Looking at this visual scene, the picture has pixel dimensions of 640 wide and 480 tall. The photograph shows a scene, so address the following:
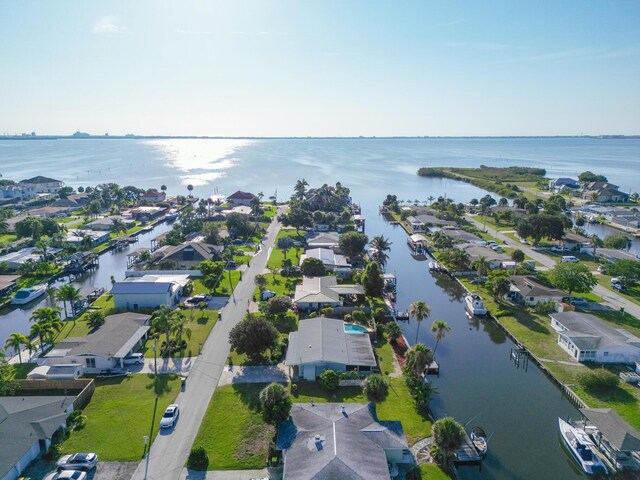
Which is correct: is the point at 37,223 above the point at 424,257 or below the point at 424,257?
above

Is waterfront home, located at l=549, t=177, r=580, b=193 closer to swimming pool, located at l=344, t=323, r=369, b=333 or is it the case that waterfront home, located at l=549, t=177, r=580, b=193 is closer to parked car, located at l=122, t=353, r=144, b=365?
swimming pool, located at l=344, t=323, r=369, b=333

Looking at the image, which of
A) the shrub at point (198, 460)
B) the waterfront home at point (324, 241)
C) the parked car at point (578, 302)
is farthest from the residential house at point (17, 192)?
the parked car at point (578, 302)

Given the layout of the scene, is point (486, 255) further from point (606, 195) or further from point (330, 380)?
point (606, 195)

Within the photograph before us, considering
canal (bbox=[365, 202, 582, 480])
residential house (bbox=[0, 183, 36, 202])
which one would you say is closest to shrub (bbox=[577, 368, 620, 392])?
canal (bbox=[365, 202, 582, 480])

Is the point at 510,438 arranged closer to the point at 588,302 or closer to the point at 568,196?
the point at 588,302

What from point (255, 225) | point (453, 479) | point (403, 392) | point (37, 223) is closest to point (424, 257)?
point (255, 225)
